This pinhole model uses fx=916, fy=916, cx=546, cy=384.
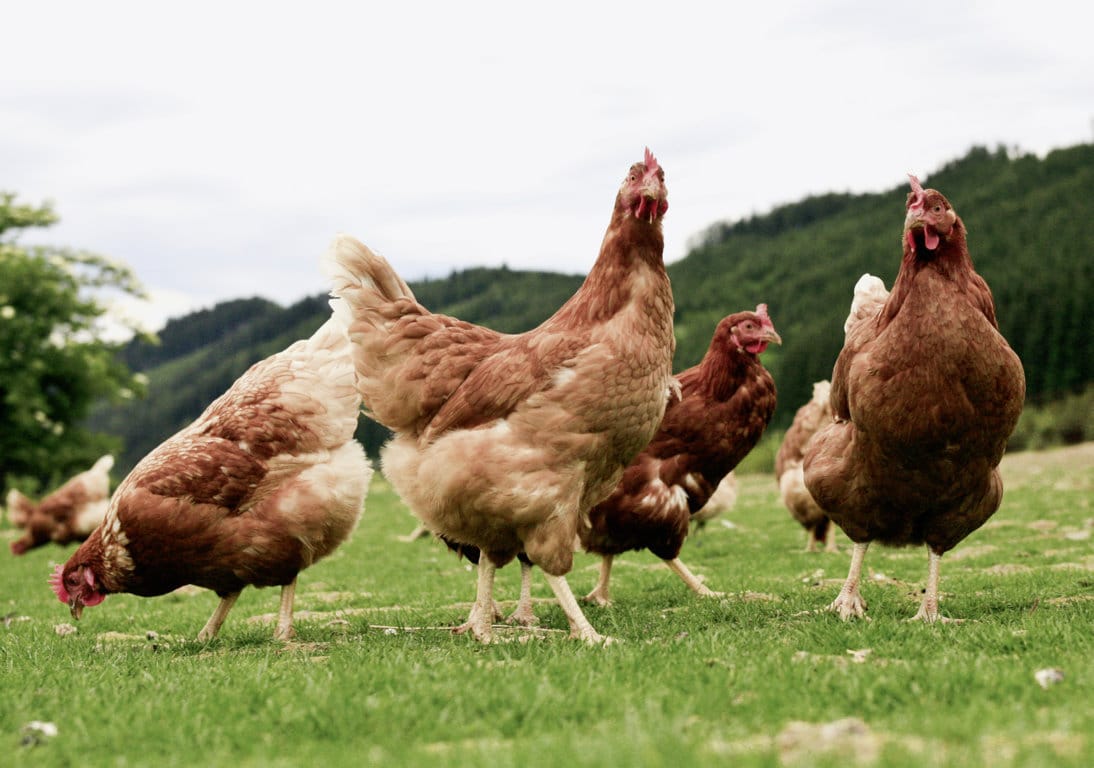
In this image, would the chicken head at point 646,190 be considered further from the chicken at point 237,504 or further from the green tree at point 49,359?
the green tree at point 49,359

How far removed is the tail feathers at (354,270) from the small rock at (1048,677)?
414 cm

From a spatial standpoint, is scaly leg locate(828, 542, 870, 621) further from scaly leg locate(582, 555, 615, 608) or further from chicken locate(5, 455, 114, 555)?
chicken locate(5, 455, 114, 555)

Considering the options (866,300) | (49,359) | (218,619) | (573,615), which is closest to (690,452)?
(866,300)

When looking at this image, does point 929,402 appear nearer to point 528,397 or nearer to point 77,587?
point 528,397

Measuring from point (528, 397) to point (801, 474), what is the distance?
6.44 meters

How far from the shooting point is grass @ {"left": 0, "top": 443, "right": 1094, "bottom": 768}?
2863 mm

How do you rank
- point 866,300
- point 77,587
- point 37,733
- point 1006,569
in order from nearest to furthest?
point 37,733, point 77,587, point 866,300, point 1006,569

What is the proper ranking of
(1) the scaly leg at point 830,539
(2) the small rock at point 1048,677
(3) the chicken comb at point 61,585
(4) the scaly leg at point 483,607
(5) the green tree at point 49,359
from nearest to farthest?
(2) the small rock at point 1048,677, (4) the scaly leg at point 483,607, (3) the chicken comb at point 61,585, (1) the scaly leg at point 830,539, (5) the green tree at point 49,359

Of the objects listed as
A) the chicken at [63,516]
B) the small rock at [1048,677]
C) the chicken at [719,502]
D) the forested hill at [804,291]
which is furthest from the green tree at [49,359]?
the small rock at [1048,677]

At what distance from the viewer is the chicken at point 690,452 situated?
7293 mm

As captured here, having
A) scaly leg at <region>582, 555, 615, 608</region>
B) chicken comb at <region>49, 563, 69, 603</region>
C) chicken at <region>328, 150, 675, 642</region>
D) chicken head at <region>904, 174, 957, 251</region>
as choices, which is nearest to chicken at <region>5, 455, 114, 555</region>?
chicken comb at <region>49, 563, 69, 603</region>

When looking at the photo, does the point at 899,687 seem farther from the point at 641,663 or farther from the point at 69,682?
the point at 69,682

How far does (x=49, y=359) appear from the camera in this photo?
34969mm

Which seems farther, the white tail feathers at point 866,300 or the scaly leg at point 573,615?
the white tail feathers at point 866,300
